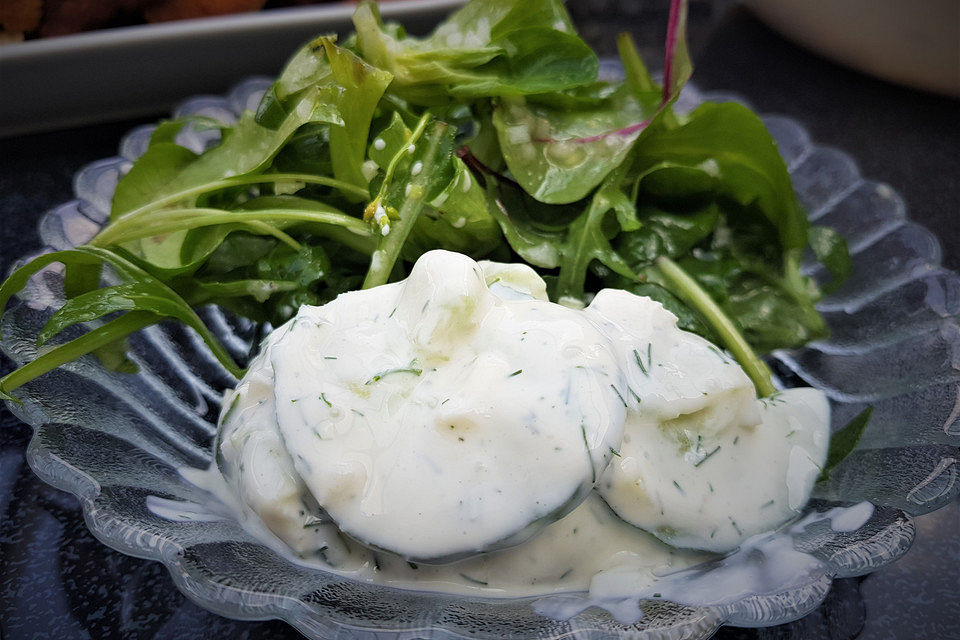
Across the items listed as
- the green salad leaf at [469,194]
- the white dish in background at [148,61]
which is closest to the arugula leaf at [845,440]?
the green salad leaf at [469,194]

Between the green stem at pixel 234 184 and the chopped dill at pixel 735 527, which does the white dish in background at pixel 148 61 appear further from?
the chopped dill at pixel 735 527

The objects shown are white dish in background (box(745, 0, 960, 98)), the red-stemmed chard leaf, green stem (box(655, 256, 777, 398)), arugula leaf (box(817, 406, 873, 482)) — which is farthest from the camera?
white dish in background (box(745, 0, 960, 98))

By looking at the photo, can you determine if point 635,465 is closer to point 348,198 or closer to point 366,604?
point 366,604

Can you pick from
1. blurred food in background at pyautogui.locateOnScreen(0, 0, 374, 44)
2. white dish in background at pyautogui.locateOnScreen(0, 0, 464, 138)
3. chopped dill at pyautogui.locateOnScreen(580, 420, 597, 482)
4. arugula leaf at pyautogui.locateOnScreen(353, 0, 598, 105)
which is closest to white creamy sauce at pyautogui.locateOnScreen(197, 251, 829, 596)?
chopped dill at pyautogui.locateOnScreen(580, 420, 597, 482)

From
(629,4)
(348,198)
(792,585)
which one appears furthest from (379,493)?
(629,4)

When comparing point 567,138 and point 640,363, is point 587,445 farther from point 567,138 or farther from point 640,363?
point 567,138

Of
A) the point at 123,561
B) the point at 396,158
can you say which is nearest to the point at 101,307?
the point at 123,561

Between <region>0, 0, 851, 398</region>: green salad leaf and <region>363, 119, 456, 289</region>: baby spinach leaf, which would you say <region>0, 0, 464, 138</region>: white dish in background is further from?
<region>363, 119, 456, 289</region>: baby spinach leaf

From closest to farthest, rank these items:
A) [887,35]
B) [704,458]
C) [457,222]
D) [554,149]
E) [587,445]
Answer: [587,445], [704,458], [457,222], [554,149], [887,35]
